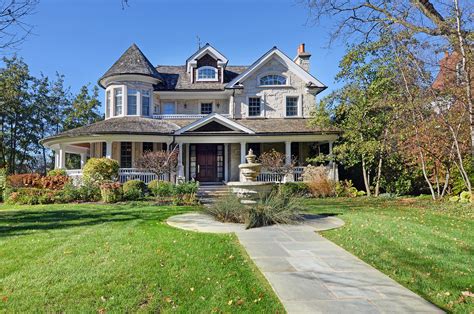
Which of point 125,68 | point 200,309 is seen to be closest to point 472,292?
point 200,309

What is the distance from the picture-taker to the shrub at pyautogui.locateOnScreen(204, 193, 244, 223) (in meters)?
9.18

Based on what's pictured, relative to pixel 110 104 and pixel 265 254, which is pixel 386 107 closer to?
pixel 265 254

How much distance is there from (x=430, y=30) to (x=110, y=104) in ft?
61.9

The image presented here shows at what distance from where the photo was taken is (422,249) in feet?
20.3

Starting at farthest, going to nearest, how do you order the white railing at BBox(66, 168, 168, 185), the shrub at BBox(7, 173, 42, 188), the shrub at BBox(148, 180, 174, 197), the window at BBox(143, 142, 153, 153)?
the window at BBox(143, 142, 153, 153) → the white railing at BBox(66, 168, 168, 185) → the shrub at BBox(7, 173, 42, 188) → the shrub at BBox(148, 180, 174, 197)

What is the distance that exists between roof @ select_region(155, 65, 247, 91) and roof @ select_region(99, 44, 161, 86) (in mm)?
991

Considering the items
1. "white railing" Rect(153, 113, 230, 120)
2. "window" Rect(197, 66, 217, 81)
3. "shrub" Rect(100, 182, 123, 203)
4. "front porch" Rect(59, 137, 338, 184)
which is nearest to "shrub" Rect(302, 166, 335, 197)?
"front porch" Rect(59, 137, 338, 184)

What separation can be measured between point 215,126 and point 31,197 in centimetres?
979

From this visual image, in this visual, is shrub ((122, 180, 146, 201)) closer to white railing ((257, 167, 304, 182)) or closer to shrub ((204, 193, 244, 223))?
white railing ((257, 167, 304, 182))

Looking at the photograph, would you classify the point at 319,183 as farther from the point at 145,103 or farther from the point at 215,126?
the point at 145,103

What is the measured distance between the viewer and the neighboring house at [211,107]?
20.2 meters

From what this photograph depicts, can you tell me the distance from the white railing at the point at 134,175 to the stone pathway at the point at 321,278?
11623 millimetres

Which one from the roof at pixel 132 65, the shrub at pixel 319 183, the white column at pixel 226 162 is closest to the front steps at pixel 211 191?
the white column at pixel 226 162

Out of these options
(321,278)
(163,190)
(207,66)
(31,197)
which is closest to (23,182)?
(31,197)
